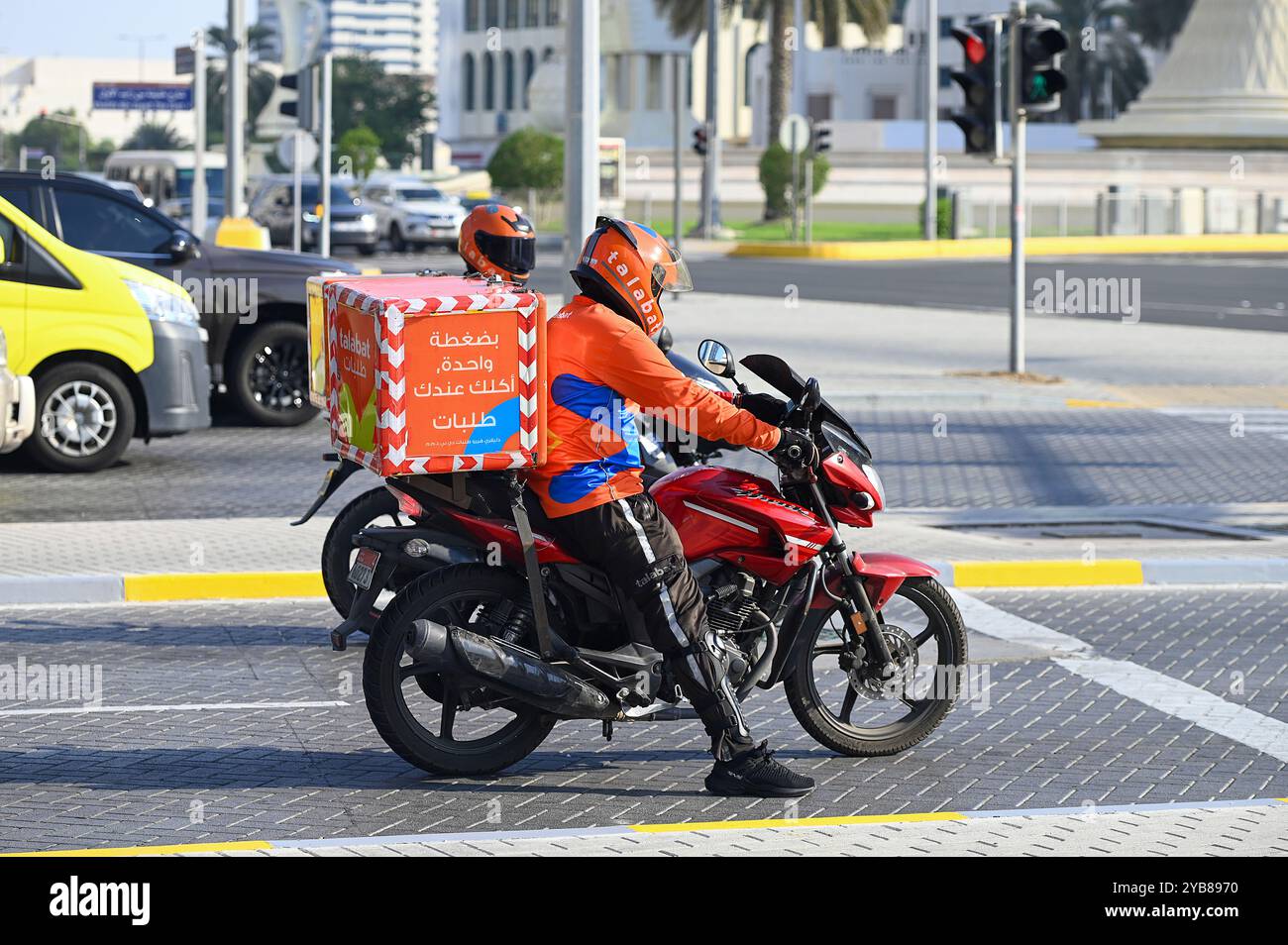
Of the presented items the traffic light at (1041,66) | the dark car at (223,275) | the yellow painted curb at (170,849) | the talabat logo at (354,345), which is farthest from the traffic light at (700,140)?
the yellow painted curb at (170,849)

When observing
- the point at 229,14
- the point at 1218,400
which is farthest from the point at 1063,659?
the point at 229,14

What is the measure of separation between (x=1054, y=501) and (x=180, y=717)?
274 inches

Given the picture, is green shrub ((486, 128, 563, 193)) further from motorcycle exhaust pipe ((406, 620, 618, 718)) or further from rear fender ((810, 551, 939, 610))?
motorcycle exhaust pipe ((406, 620, 618, 718))

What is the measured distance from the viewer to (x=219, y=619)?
9.41m

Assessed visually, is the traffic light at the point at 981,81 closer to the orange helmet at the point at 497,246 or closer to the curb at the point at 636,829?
the orange helmet at the point at 497,246

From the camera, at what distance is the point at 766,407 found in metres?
6.50

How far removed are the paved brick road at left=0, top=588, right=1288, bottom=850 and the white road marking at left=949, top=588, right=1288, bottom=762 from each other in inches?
3.1

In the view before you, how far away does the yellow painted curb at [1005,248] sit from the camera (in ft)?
154

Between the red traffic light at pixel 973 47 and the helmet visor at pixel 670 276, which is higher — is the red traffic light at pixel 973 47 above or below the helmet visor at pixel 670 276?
above

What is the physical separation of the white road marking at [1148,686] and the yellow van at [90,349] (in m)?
6.22

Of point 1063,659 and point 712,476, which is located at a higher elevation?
point 712,476

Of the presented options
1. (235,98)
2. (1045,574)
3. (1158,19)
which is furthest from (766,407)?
(1158,19)
